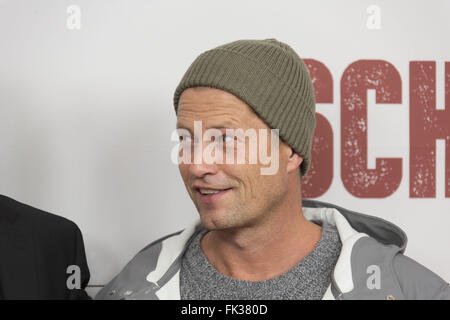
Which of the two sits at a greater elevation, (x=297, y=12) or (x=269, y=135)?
(x=297, y=12)

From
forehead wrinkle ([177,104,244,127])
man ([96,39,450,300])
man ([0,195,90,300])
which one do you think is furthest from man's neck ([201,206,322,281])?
man ([0,195,90,300])

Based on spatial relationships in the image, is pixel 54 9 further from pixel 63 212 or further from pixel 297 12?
pixel 297 12

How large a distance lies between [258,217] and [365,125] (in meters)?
0.68

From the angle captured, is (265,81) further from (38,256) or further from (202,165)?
(38,256)

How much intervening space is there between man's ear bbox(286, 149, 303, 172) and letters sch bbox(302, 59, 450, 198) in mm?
454

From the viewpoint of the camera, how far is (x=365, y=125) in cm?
171

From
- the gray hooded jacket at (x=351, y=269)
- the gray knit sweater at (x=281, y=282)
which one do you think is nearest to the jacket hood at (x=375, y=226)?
the gray hooded jacket at (x=351, y=269)

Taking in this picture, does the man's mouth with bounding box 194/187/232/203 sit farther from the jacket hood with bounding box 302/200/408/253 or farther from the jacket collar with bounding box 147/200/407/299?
the jacket hood with bounding box 302/200/408/253

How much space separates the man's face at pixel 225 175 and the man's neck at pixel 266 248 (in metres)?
0.07

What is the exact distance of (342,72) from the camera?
1.72 m

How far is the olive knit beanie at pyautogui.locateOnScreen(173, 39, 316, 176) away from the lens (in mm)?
1176

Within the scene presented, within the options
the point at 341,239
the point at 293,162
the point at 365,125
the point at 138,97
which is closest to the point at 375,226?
the point at 341,239
